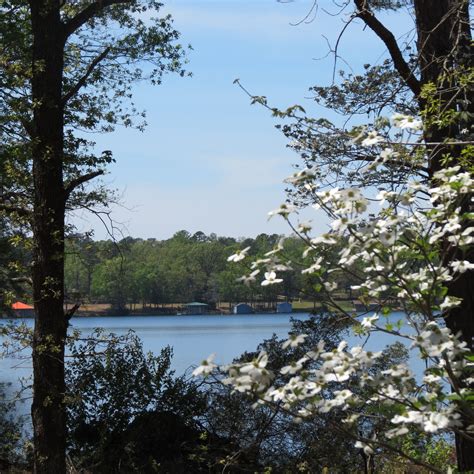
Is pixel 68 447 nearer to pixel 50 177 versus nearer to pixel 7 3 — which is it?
pixel 50 177

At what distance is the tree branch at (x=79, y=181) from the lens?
24.3ft

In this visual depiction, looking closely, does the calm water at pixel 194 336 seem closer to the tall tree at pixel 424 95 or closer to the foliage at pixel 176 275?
the foliage at pixel 176 275

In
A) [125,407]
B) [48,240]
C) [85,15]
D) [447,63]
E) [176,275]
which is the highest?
[85,15]

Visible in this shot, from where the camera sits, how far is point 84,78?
7746mm

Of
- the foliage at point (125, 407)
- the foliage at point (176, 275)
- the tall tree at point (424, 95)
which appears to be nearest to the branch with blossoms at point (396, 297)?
the tall tree at point (424, 95)

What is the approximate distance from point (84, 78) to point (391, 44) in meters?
3.14

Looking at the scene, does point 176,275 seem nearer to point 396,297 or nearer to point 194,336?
point 194,336

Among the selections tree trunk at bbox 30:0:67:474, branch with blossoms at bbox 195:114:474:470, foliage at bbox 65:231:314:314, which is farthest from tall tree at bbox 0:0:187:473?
foliage at bbox 65:231:314:314

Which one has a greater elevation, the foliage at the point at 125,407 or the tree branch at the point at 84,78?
the tree branch at the point at 84,78

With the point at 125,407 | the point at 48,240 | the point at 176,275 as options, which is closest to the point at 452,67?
the point at 48,240

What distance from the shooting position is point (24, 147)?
7270mm

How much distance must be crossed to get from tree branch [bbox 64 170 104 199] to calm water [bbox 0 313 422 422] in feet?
19.8

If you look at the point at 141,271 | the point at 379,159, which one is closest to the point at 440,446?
the point at 379,159

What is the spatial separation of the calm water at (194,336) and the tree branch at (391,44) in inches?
289
